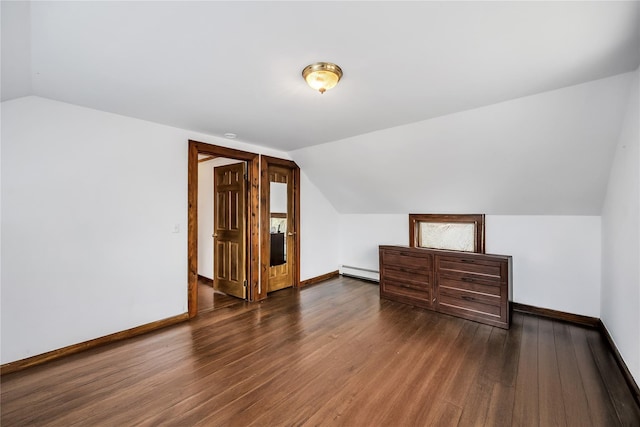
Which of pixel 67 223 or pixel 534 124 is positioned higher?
pixel 534 124

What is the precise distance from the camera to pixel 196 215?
347 centimetres

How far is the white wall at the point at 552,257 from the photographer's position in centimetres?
312

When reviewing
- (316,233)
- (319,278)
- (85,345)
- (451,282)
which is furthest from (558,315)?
(85,345)

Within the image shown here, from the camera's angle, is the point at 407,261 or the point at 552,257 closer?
the point at 552,257

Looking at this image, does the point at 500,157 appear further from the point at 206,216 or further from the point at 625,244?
the point at 206,216

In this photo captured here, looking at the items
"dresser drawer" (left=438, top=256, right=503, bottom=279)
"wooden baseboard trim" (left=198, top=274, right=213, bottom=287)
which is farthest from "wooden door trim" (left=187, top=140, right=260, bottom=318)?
"dresser drawer" (left=438, top=256, right=503, bottom=279)

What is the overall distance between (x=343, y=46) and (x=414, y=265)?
3.00 m

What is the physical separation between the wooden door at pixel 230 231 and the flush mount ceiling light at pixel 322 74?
239cm

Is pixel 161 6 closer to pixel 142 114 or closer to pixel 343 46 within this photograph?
pixel 343 46

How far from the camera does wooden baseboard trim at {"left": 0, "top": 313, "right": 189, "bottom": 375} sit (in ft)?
7.52

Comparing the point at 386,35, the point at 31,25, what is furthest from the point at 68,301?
the point at 386,35

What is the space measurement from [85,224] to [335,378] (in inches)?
107

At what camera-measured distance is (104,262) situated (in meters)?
2.77

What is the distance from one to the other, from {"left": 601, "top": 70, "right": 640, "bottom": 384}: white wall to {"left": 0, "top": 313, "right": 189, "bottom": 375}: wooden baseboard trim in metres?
4.22
